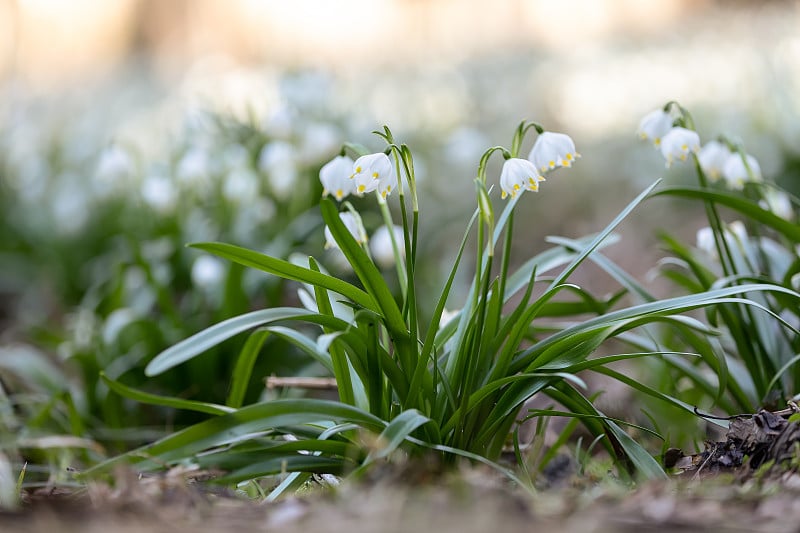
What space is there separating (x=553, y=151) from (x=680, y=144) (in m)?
0.41

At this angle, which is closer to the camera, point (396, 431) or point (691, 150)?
point (396, 431)

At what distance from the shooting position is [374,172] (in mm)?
1904

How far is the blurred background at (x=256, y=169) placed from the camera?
3738mm

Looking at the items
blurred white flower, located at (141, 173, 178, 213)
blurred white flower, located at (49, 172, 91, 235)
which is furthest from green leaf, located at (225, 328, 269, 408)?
blurred white flower, located at (49, 172, 91, 235)

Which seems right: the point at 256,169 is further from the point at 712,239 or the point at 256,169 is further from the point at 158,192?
the point at 712,239

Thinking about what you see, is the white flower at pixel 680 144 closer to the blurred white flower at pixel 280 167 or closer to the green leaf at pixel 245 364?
the green leaf at pixel 245 364

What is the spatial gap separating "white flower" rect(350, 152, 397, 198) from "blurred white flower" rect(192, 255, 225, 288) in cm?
192

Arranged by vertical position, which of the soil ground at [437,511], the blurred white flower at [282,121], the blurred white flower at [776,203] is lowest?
the soil ground at [437,511]

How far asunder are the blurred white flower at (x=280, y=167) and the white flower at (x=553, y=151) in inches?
86.2

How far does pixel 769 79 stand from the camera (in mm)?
6613

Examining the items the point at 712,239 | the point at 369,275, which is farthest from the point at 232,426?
the point at 712,239

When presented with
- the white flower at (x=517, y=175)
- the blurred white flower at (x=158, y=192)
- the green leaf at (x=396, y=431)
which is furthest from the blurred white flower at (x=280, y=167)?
the green leaf at (x=396, y=431)

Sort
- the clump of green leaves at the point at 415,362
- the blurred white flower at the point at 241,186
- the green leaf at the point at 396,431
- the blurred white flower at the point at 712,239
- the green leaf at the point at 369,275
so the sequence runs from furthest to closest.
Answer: the blurred white flower at the point at 241,186, the blurred white flower at the point at 712,239, the green leaf at the point at 369,275, the clump of green leaves at the point at 415,362, the green leaf at the point at 396,431

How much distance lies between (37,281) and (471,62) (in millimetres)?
5883
